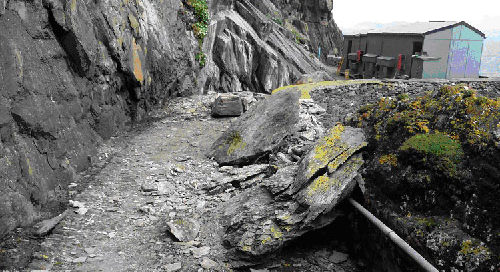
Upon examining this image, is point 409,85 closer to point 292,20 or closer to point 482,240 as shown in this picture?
point 482,240

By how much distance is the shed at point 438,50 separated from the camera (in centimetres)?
2519

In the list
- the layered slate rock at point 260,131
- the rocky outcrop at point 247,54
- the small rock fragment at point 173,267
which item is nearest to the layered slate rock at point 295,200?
the small rock fragment at point 173,267

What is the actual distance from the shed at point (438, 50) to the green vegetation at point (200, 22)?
14622 mm

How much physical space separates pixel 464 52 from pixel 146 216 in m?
25.8

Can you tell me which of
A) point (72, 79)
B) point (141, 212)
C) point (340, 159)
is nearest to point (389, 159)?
point (340, 159)

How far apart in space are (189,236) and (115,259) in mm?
1753

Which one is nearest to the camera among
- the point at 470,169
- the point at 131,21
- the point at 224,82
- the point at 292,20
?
the point at 470,169

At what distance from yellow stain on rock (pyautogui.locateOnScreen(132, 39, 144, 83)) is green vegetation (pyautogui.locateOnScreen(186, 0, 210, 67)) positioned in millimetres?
8557

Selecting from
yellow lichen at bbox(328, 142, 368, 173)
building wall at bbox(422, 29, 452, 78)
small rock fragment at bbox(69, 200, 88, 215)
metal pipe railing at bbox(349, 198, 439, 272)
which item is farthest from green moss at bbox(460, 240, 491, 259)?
building wall at bbox(422, 29, 452, 78)

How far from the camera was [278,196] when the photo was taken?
357 inches

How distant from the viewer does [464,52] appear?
1023 inches

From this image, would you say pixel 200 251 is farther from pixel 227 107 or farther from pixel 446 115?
pixel 227 107

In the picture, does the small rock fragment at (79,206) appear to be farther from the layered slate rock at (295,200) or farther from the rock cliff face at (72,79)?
the layered slate rock at (295,200)

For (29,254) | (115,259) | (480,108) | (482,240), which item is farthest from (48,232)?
(480,108)
